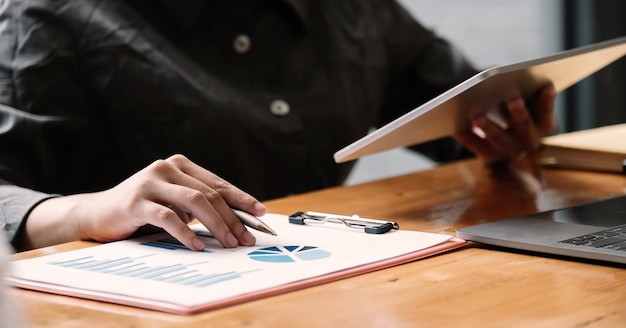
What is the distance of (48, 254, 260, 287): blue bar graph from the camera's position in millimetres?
830

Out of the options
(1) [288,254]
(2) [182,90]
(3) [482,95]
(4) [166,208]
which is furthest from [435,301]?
(2) [182,90]

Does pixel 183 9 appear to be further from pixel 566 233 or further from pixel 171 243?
pixel 566 233

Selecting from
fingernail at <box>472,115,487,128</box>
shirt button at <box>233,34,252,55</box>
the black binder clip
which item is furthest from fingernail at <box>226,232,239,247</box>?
shirt button at <box>233,34,252,55</box>

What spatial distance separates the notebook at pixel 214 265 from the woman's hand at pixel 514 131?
46cm

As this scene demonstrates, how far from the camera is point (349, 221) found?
3.45 feet

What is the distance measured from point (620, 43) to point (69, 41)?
2.58 feet

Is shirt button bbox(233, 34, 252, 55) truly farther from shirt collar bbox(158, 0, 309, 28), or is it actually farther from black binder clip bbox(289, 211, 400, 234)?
black binder clip bbox(289, 211, 400, 234)

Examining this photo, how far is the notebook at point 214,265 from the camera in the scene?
2.60 feet

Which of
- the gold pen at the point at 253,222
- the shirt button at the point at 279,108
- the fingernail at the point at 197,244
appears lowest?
the fingernail at the point at 197,244

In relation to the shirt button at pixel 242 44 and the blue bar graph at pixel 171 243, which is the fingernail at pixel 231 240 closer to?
the blue bar graph at pixel 171 243

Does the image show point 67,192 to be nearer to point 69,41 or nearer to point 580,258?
point 69,41

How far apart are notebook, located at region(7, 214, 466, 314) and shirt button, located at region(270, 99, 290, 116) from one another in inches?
21.2

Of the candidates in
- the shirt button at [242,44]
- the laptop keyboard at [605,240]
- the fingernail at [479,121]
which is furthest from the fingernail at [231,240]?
the shirt button at [242,44]

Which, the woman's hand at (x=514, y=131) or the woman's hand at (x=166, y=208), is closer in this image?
the woman's hand at (x=166, y=208)
